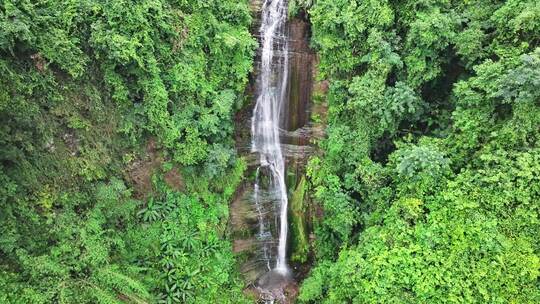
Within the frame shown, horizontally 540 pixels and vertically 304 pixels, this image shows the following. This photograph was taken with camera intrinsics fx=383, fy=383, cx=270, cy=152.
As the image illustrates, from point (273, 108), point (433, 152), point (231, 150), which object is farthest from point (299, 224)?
point (433, 152)

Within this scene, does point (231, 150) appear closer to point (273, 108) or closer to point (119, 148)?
point (273, 108)

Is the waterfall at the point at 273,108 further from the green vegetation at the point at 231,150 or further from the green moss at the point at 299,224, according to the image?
the green vegetation at the point at 231,150

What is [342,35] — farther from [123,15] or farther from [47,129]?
[47,129]

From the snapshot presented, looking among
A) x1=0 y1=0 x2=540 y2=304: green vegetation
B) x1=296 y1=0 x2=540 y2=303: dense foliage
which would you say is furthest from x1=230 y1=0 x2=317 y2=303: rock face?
x1=296 y1=0 x2=540 y2=303: dense foliage

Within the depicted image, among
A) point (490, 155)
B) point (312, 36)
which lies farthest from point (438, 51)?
point (312, 36)

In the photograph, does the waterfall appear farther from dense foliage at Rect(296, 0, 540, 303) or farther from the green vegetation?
dense foliage at Rect(296, 0, 540, 303)

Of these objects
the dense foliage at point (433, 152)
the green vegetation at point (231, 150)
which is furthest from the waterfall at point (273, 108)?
the dense foliage at point (433, 152)
